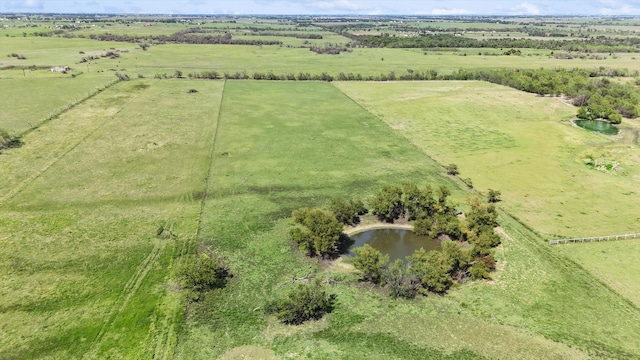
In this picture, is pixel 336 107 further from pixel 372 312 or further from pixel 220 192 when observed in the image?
pixel 372 312

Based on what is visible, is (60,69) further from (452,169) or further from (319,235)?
(319,235)

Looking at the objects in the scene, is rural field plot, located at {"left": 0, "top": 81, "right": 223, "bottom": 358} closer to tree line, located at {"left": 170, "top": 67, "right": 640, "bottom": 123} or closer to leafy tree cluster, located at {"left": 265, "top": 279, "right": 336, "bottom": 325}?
leafy tree cluster, located at {"left": 265, "top": 279, "right": 336, "bottom": 325}

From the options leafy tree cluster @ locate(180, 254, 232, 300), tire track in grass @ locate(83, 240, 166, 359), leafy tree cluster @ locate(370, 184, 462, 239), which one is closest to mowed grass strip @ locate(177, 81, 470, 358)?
leafy tree cluster @ locate(180, 254, 232, 300)

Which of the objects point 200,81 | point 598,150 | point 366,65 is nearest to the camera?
point 598,150

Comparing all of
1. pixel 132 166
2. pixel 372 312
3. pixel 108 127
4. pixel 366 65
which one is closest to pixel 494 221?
pixel 372 312

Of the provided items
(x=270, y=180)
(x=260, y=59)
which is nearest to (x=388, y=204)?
(x=270, y=180)

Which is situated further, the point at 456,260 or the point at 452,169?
the point at 452,169
